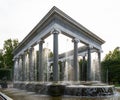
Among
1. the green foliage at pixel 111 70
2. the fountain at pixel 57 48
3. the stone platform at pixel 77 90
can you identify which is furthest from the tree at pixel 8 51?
the stone platform at pixel 77 90

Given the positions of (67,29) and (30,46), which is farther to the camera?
(30,46)

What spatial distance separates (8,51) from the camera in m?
70.8

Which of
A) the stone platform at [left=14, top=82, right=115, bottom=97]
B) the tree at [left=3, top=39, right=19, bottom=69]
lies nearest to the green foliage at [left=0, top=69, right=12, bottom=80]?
the tree at [left=3, top=39, right=19, bottom=69]

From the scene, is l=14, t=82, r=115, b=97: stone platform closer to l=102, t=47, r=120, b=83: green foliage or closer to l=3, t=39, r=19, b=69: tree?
l=102, t=47, r=120, b=83: green foliage

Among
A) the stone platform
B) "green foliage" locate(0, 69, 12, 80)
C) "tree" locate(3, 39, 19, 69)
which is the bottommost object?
the stone platform

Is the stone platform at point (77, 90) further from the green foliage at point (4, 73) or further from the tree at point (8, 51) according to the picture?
the tree at point (8, 51)

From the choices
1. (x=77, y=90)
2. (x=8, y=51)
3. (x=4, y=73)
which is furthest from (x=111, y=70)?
(x=77, y=90)

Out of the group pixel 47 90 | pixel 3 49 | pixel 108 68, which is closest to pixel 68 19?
pixel 47 90

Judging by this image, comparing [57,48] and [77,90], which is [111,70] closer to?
[57,48]

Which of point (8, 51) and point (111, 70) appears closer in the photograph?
point (111, 70)

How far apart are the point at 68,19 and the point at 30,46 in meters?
11.8

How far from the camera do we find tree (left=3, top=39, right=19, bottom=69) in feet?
230

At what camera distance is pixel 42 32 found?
103ft

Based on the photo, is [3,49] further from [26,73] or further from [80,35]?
[80,35]
